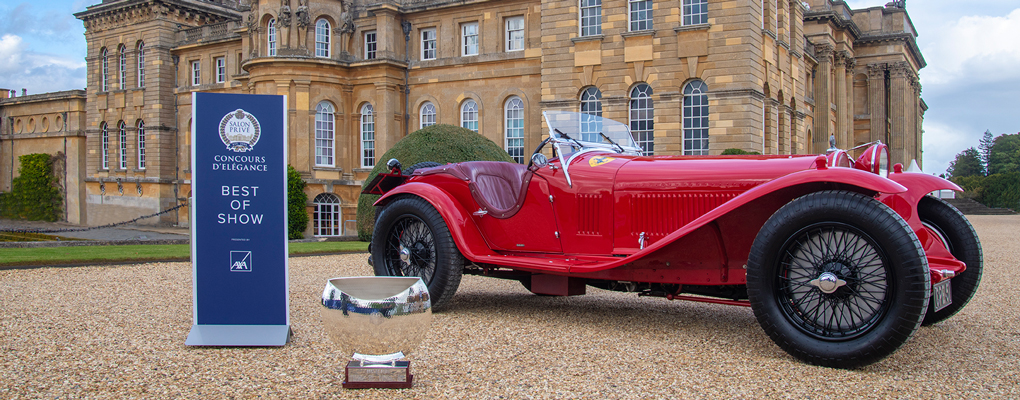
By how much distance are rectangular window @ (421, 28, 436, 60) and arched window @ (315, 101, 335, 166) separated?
3.86 metres

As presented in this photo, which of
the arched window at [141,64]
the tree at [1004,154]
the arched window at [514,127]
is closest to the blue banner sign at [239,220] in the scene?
the arched window at [514,127]

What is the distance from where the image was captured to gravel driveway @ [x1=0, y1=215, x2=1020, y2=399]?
3812 millimetres

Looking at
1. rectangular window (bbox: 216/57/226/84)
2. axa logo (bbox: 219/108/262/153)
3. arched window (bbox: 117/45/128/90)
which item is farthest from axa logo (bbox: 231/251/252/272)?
arched window (bbox: 117/45/128/90)

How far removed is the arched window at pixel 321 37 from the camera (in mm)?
25234

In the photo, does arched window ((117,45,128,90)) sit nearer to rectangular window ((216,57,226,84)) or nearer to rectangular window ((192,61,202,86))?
rectangular window ((192,61,202,86))

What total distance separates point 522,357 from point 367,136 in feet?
72.0

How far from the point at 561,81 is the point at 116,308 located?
1513 centimetres

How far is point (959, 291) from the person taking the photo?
210 inches

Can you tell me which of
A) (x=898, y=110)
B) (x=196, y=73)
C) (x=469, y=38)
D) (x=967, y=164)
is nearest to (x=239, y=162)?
(x=469, y=38)

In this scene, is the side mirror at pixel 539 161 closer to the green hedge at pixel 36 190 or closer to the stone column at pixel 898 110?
the stone column at pixel 898 110

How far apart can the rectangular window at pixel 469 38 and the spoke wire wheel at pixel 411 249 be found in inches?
717

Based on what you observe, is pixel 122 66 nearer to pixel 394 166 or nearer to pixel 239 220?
pixel 394 166

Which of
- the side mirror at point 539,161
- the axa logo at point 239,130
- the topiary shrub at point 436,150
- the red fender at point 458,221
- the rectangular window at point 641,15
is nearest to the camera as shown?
the axa logo at point 239,130

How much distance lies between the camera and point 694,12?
60.7 feet
